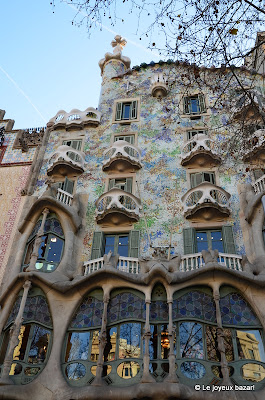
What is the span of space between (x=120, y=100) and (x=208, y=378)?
612 inches

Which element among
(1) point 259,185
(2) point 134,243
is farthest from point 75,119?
(1) point 259,185

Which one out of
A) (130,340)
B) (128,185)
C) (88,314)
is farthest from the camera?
(128,185)

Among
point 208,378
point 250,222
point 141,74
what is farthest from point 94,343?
point 141,74

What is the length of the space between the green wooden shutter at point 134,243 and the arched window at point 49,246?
2768mm

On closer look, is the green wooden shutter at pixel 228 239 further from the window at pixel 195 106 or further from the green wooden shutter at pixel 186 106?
the green wooden shutter at pixel 186 106

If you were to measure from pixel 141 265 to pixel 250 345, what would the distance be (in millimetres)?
4459

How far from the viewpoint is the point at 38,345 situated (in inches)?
542

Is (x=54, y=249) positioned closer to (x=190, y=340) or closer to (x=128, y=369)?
(x=128, y=369)

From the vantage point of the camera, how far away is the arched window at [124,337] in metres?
12.7

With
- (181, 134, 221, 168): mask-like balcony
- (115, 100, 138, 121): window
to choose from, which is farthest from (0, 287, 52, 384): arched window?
(115, 100, 138, 121): window

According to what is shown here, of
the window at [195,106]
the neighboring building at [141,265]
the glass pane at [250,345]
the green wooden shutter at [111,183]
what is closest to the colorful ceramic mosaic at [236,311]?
the neighboring building at [141,265]

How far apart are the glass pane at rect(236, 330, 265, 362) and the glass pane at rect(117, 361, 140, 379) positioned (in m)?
3.27

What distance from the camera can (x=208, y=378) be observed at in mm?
12312

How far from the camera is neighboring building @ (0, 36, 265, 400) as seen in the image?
1267cm
